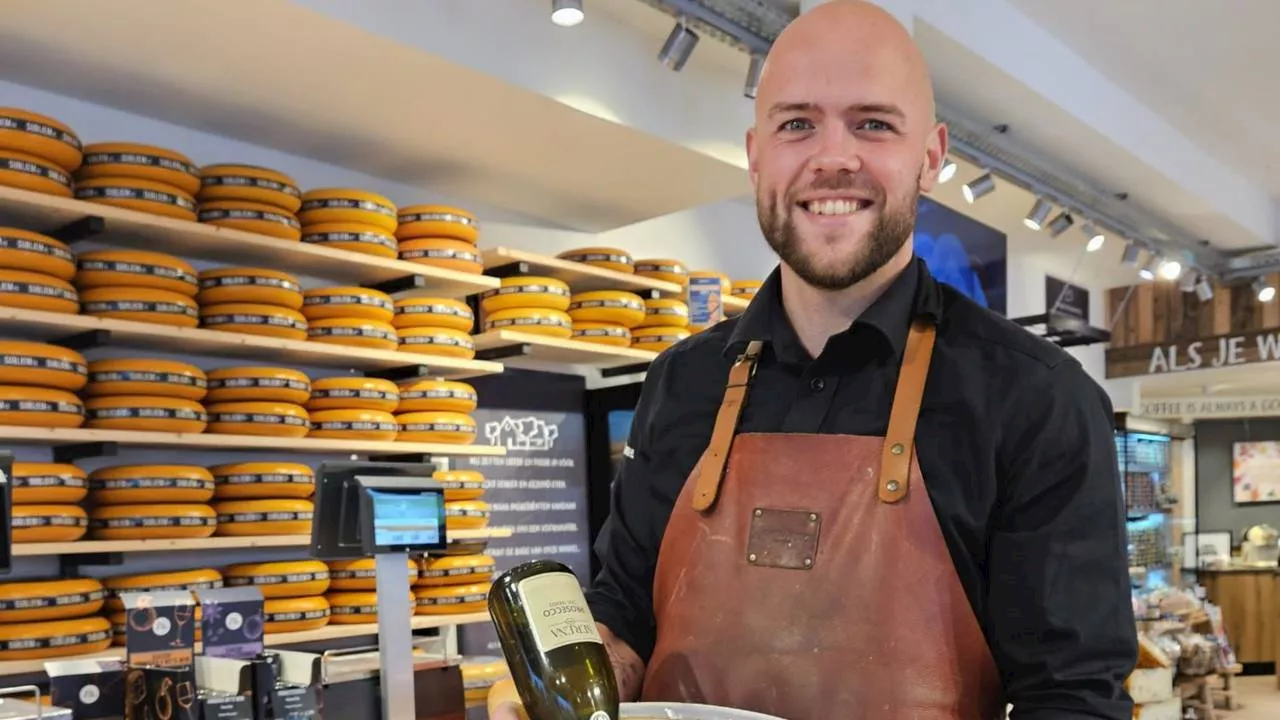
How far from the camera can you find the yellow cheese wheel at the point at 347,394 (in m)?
3.91

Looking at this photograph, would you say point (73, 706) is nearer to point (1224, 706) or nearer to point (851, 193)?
point (851, 193)

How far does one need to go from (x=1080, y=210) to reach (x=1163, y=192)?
24.9 inches

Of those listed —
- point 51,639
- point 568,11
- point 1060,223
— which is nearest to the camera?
point 51,639

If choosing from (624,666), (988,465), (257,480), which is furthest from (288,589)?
(988,465)

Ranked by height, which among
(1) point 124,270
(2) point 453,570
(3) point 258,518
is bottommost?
(2) point 453,570

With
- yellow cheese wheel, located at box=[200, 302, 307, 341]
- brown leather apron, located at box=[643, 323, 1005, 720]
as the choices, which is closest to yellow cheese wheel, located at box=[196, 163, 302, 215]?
yellow cheese wheel, located at box=[200, 302, 307, 341]

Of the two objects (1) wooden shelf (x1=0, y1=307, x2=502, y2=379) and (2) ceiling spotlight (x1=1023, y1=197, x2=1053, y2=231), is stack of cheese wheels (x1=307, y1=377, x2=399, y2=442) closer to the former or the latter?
(1) wooden shelf (x1=0, y1=307, x2=502, y2=379)

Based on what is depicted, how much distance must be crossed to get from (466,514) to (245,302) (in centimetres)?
118

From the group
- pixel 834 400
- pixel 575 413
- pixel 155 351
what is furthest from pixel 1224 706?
pixel 834 400

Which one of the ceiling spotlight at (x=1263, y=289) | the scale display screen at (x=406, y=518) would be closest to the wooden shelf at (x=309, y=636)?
the scale display screen at (x=406, y=518)

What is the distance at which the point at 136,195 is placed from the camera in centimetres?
336

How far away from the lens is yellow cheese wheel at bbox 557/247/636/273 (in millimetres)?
4809

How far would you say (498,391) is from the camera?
497 cm

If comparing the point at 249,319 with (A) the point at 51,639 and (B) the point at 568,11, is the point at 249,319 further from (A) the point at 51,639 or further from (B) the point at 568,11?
(B) the point at 568,11
